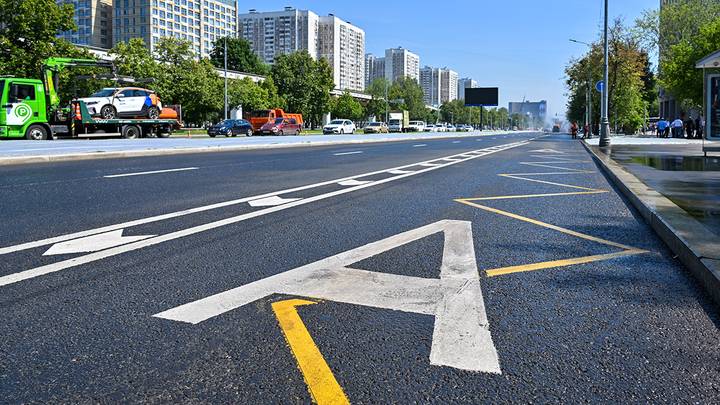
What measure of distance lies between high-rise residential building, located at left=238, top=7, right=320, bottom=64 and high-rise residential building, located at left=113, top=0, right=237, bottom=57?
8939 mm

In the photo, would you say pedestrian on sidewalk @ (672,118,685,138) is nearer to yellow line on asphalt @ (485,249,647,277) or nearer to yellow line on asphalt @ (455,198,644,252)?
yellow line on asphalt @ (455,198,644,252)

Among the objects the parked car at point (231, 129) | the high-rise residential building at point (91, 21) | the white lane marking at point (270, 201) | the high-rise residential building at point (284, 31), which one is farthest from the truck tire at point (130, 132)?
the high-rise residential building at point (91, 21)

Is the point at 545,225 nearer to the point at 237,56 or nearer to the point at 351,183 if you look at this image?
the point at 351,183

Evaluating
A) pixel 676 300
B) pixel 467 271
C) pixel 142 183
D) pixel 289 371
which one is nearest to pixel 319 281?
pixel 467 271

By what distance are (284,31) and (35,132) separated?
157034 millimetres

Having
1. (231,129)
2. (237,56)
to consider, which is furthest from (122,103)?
(237,56)

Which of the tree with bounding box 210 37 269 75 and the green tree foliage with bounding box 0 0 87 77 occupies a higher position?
the tree with bounding box 210 37 269 75

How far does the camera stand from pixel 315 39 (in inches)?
6777

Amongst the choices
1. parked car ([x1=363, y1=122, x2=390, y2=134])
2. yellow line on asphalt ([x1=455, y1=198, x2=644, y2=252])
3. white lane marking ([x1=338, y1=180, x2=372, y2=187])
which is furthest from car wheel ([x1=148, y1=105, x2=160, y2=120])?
parked car ([x1=363, y1=122, x2=390, y2=134])

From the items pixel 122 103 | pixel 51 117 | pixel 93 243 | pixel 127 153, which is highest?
pixel 122 103

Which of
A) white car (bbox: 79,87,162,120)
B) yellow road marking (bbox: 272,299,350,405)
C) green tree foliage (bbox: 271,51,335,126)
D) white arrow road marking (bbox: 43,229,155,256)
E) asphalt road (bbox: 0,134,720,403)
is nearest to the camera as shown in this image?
yellow road marking (bbox: 272,299,350,405)

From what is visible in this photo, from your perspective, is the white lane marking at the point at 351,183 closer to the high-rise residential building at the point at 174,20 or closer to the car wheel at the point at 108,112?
the car wheel at the point at 108,112

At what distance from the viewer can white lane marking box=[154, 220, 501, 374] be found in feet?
9.19

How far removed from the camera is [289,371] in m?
2.54
